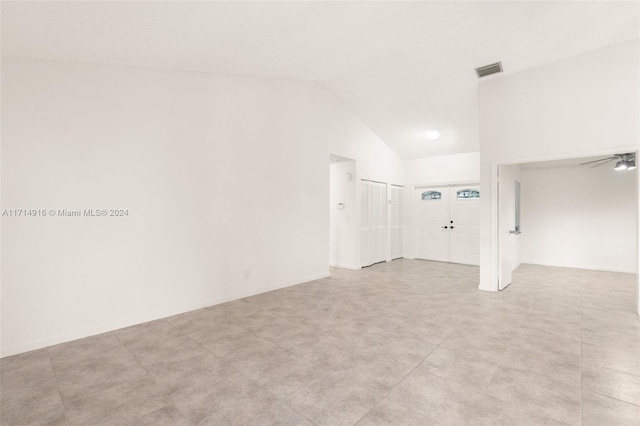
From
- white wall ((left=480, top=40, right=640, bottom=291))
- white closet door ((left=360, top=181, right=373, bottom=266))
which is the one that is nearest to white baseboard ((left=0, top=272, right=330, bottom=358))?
white closet door ((left=360, top=181, right=373, bottom=266))

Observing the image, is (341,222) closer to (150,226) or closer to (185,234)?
(185,234)

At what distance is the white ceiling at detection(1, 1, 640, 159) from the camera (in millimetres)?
2658

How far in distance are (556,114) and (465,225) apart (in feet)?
12.1

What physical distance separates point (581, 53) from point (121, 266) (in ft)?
22.1

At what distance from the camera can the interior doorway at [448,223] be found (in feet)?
24.4

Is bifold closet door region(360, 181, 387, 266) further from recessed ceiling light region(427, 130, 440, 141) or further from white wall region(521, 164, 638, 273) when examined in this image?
white wall region(521, 164, 638, 273)

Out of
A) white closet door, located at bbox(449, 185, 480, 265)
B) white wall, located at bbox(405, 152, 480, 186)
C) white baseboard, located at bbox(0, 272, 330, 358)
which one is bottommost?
white baseboard, located at bbox(0, 272, 330, 358)

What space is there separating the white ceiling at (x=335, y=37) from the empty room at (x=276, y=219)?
0.10 feet

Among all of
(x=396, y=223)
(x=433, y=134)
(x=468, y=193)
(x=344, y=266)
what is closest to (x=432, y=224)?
(x=396, y=223)

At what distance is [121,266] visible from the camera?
3.50m

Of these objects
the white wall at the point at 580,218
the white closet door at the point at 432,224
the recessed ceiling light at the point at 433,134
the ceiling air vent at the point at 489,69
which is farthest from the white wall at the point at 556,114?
the white wall at the point at 580,218

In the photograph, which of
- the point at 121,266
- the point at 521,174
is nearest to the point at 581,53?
the point at 521,174

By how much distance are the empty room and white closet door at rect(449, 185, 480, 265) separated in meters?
1.46

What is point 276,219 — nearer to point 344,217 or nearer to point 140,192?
point 140,192
